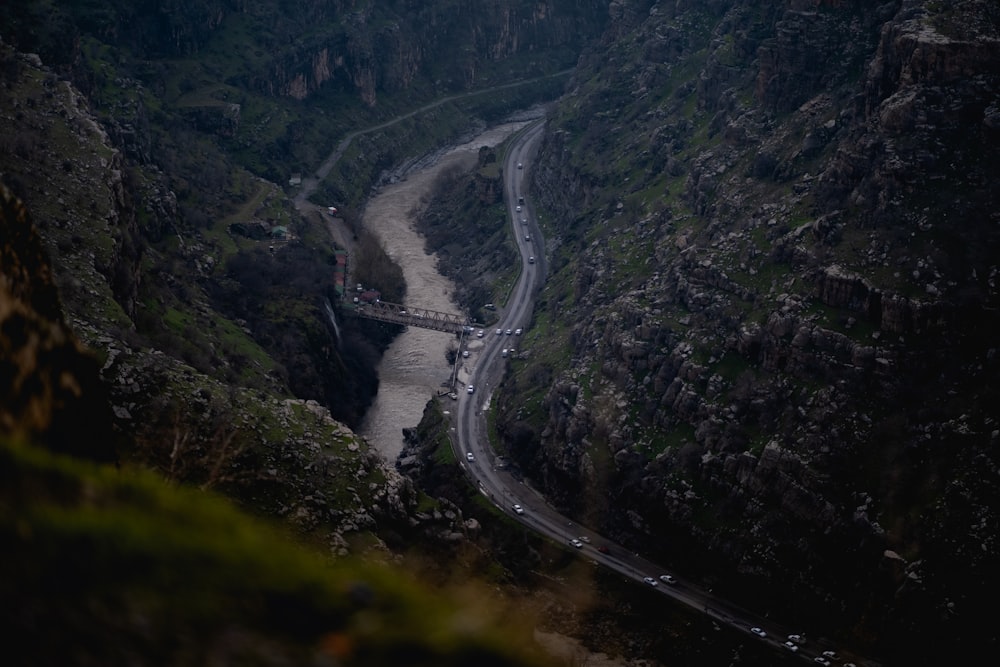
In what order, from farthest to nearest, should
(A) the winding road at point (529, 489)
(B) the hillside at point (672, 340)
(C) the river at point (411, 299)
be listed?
(C) the river at point (411, 299) → (A) the winding road at point (529, 489) → (B) the hillside at point (672, 340)

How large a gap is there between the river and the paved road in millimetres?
5074

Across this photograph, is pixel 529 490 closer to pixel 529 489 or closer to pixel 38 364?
pixel 529 489

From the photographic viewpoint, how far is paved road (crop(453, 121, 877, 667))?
67375mm

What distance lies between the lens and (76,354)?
20.8 m

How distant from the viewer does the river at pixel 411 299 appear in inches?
3880

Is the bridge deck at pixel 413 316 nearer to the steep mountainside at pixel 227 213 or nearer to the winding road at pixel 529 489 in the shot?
the steep mountainside at pixel 227 213

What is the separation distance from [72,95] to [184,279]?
74.3 ft

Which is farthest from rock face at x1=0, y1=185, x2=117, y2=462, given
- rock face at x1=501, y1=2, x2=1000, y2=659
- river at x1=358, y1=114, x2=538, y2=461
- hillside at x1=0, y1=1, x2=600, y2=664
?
river at x1=358, y1=114, x2=538, y2=461

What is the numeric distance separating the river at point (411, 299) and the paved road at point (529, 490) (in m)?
5.07

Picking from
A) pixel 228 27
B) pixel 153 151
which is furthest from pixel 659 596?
pixel 228 27

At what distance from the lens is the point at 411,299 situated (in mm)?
123125

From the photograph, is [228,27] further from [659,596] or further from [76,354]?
[76,354]

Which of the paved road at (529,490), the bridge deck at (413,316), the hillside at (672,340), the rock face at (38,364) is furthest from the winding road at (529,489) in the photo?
the rock face at (38,364)

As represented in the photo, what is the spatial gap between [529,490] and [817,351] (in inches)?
1032
